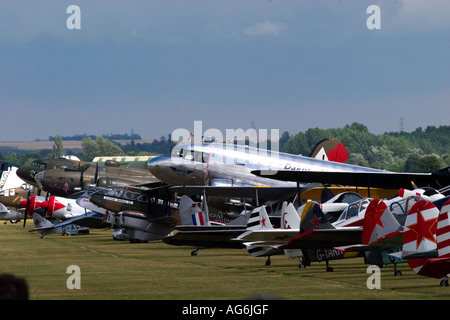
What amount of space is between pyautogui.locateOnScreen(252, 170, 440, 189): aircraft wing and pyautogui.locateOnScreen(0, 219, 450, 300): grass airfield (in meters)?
5.93

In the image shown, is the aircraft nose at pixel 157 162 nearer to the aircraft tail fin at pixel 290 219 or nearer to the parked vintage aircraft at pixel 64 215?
the parked vintage aircraft at pixel 64 215

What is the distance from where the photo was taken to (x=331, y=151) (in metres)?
49.5

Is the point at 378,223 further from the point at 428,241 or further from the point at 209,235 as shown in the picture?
the point at 209,235

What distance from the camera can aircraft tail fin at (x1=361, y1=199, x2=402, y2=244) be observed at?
1552 cm

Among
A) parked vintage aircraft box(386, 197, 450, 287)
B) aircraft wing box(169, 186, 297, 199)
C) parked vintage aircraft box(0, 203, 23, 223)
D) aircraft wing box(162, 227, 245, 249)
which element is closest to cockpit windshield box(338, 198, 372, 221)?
parked vintage aircraft box(386, 197, 450, 287)

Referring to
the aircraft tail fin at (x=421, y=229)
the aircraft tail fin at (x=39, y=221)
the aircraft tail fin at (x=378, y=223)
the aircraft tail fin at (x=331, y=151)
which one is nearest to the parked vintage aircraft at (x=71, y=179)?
the aircraft tail fin at (x=39, y=221)

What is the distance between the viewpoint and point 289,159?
128 ft

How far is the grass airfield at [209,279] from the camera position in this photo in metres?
13.1

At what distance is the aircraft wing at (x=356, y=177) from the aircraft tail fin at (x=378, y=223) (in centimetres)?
1304

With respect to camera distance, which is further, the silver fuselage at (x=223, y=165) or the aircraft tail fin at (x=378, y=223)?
the silver fuselage at (x=223, y=165)

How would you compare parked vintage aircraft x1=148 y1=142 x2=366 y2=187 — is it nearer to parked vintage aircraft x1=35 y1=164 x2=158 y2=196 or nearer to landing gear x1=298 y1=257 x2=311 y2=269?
parked vintage aircraft x1=35 y1=164 x2=158 y2=196

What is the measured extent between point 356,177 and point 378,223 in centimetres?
1520
